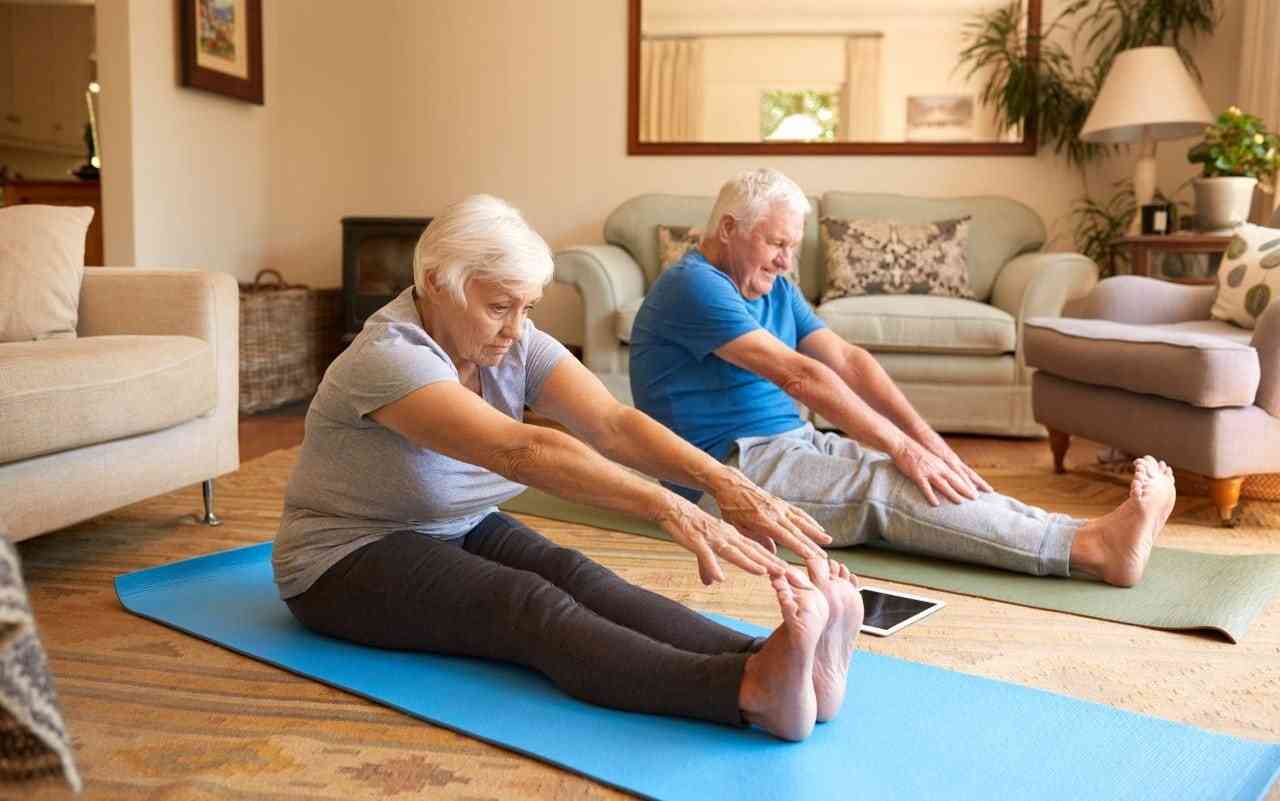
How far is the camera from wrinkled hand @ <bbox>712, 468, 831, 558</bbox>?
5.24 ft

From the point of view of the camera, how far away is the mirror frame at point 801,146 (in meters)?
5.19

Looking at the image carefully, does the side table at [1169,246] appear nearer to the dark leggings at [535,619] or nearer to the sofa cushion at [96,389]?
the dark leggings at [535,619]

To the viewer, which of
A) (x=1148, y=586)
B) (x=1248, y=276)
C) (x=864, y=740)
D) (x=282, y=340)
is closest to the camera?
(x=864, y=740)

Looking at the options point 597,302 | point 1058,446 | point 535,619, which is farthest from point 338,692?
point 597,302

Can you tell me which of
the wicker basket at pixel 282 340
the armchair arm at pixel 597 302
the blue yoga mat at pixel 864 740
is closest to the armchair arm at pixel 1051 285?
the armchair arm at pixel 597 302

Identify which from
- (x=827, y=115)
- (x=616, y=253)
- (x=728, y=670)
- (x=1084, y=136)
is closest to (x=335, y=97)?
(x=616, y=253)

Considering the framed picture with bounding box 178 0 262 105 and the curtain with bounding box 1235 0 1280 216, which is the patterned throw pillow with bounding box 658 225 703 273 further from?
the curtain with bounding box 1235 0 1280 216

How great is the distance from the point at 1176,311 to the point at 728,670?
2.83 m

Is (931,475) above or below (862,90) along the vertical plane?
below

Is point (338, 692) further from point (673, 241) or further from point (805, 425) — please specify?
point (673, 241)

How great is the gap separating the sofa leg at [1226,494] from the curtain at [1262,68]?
1918 millimetres

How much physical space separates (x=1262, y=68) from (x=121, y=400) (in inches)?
172

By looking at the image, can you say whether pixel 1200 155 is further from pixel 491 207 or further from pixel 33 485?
pixel 33 485

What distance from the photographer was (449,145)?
5742mm
